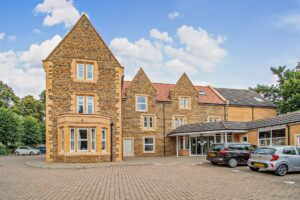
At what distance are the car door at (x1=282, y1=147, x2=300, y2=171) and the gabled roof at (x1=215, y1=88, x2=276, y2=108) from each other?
65.5 ft

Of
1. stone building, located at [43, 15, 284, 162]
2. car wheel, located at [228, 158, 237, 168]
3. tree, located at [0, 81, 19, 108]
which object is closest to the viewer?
car wheel, located at [228, 158, 237, 168]

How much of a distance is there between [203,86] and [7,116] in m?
27.1

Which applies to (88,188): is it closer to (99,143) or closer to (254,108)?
(99,143)

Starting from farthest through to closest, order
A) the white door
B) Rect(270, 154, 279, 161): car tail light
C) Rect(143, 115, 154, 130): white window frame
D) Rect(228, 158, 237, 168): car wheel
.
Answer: Rect(143, 115, 154, 130): white window frame < the white door < Rect(228, 158, 237, 168): car wheel < Rect(270, 154, 279, 161): car tail light

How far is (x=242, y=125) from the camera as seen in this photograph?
27.0 metres

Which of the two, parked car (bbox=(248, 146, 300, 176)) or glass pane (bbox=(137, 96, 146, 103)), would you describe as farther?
glass pane (bbox=(137, 96, 146, 103))

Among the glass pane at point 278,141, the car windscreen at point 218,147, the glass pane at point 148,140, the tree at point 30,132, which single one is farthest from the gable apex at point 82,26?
the tree at point 30,132

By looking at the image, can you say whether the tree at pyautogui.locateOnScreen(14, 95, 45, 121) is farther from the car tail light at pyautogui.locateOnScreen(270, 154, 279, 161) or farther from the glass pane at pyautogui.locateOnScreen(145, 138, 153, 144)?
the car tail light at pyautogui.locateOnScreen(270, 154, 279, 161)

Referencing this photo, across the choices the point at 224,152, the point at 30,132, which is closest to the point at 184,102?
the point at 224,152

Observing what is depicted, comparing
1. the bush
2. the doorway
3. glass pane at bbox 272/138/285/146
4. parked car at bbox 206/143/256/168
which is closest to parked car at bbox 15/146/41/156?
the bush

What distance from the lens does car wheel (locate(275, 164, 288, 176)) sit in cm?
1501

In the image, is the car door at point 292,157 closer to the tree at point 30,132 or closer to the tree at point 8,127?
the tree at point 8,127

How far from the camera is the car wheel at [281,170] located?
15.0 metres

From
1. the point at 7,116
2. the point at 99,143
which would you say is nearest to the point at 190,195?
the point at 99,143
